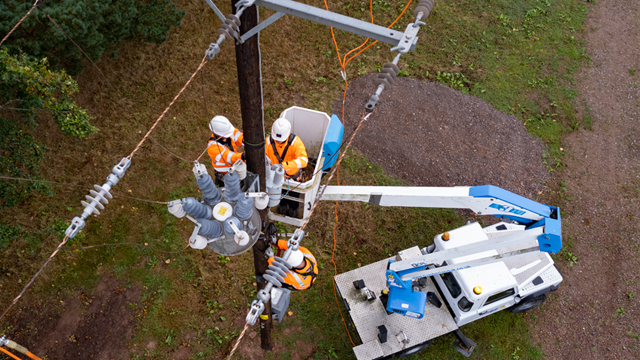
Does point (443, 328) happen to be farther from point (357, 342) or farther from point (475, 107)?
point (475, 107)

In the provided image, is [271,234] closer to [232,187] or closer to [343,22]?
[232,187]

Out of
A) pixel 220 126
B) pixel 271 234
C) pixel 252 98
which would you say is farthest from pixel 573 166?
pixel 252 98

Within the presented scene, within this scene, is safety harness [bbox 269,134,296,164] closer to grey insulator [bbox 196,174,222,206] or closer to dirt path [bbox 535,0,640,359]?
grey insulator [bbox 196,174,222,206]

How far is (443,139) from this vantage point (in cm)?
1177

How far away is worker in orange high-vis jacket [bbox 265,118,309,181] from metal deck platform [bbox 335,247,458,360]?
114 inches

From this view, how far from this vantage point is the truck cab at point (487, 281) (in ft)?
24.8

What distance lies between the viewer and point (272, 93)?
12117 millimetres

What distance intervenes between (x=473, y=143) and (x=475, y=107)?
4.85 ft

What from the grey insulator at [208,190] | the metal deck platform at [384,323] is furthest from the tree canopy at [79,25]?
the metal deck platform at [384,323]

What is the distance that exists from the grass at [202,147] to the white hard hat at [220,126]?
3.85 m

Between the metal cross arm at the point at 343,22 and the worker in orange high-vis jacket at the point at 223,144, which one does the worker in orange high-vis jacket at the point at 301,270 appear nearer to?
the worker in orange high-vis jacket at the point at 223,144

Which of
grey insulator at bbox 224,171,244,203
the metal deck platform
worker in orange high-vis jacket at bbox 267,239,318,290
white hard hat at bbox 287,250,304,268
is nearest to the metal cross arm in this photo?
grey insulator at bbox 224,171,244,203

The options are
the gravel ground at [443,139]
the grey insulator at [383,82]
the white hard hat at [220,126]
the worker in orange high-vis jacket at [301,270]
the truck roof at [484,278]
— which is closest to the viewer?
the grey insulator at [383,82]

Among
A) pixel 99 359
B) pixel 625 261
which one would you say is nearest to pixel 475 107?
pixel 625 261
